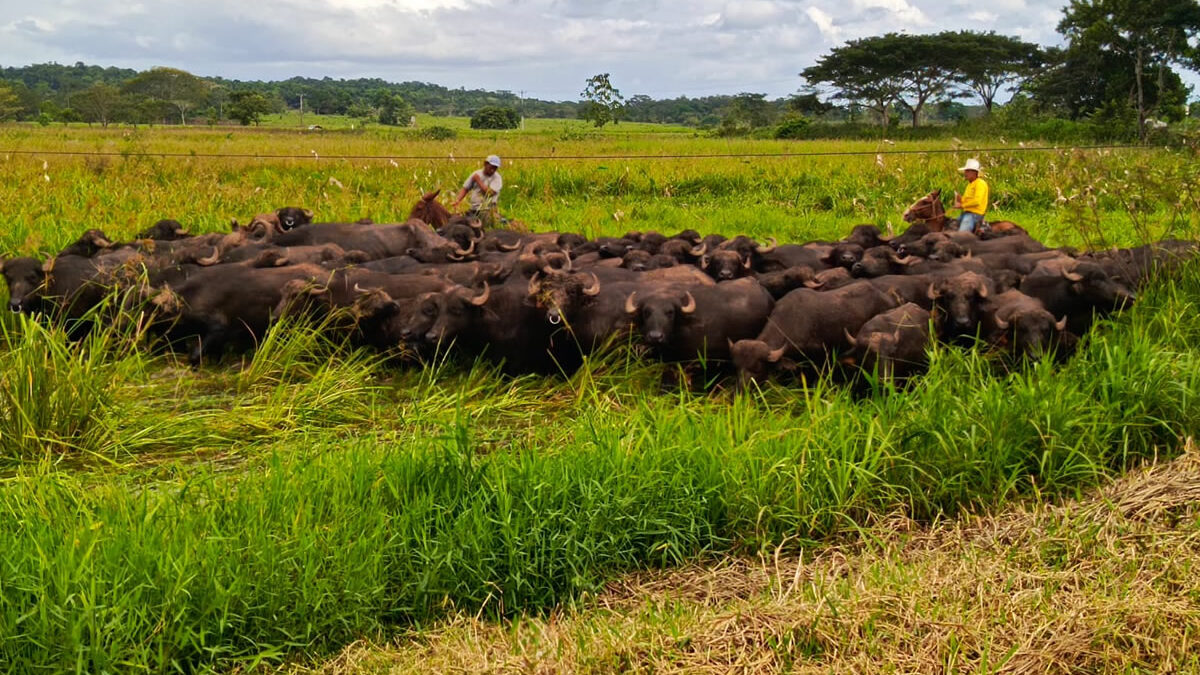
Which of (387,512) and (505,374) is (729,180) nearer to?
(505,374)

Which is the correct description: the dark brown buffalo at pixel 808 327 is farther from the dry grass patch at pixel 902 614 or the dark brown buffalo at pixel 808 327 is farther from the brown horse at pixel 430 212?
the brown horse at pixel 430 212

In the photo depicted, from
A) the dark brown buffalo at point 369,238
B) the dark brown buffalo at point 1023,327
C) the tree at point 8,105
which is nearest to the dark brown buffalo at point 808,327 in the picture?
the dark brown buffalo at point 1023,327

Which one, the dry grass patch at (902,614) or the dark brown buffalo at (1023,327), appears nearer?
the dry grass patch at (902,614)

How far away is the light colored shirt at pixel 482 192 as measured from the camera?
14.1m

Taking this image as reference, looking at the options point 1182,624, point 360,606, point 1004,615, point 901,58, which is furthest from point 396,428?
point 901,58

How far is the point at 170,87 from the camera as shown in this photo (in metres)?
86.8

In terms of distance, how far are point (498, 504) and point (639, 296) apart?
10.2 feet

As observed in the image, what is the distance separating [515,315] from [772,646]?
4296 millimetres

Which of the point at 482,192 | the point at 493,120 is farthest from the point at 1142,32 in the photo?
the point at 493,120

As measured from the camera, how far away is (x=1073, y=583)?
4.04 meters

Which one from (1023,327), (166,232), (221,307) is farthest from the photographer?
(166,232)

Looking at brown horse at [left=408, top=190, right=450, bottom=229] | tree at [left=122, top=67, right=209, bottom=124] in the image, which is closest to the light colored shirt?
brown horse at [left=408, top=190, right=450, bottom=229]

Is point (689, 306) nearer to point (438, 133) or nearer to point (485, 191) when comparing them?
Answer: point (485, 191)

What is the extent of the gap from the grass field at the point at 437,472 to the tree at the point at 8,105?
221ft
